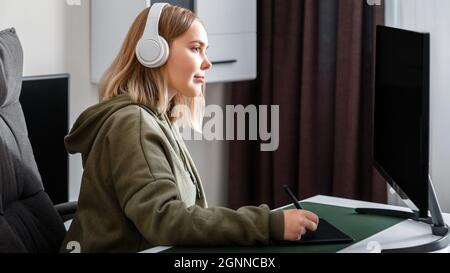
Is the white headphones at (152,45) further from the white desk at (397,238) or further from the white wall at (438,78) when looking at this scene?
the white wall at (438,78)

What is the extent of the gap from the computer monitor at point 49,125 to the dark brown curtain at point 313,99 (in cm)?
96

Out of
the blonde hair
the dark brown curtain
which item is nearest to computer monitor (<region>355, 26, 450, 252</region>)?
the blonde hair

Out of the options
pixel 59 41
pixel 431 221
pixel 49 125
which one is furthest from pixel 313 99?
pixel 431 221

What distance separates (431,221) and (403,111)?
10.1 inches

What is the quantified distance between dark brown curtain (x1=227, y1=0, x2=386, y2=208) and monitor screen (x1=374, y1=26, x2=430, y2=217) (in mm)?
893

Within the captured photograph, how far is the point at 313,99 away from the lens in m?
2.70

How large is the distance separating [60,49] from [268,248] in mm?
1295

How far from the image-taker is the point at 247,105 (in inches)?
113

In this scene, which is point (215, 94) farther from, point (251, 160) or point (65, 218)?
point (65, 218)

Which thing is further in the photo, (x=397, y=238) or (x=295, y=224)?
(x=397, y=238)

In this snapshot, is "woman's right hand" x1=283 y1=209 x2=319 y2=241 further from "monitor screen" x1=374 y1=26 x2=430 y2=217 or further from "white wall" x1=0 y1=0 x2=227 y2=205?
"white wall" x1=0 y1=0 x2=227 y2=205

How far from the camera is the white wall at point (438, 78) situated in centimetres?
239

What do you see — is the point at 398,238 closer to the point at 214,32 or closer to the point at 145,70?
the point at 145,70

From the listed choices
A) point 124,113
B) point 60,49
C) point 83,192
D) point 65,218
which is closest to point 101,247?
point 83,192
